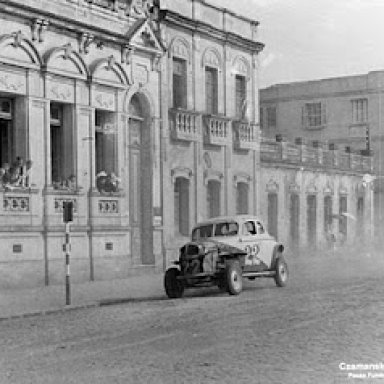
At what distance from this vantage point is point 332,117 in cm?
4081

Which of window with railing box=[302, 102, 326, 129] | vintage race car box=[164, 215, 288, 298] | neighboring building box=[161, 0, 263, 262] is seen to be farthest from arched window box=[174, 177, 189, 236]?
window with railing box=[302, 102, 326, 129]

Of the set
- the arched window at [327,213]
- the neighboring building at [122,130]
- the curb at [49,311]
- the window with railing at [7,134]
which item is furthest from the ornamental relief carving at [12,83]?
the arched window at [327,213]

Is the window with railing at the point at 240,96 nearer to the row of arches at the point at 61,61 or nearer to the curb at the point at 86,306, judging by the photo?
the row of arches at the point at 61,61

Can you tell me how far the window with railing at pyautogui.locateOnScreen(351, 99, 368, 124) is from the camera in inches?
1531

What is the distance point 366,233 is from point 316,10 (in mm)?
33413

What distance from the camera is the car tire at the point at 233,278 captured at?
19000 mm

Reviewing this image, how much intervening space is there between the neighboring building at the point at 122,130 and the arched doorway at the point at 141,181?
35 millimetres

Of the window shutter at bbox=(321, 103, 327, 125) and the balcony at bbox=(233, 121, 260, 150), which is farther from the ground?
Answer: the window shutter at bbox=(321, 103, 327, 125)

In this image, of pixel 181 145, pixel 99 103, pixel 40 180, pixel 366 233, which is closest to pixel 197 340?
pixel 40 180

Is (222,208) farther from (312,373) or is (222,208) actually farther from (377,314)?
(312,373)

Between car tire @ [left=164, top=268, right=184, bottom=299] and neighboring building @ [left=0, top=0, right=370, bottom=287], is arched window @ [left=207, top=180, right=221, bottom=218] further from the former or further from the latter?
car tire @ [left=164, top=268, right=184, bottom=299]

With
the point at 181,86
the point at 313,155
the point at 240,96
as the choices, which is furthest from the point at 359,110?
the point at 181,86

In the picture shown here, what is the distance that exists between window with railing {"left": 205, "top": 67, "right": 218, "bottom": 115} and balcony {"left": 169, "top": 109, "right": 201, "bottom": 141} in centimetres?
151

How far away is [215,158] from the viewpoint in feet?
98.3
